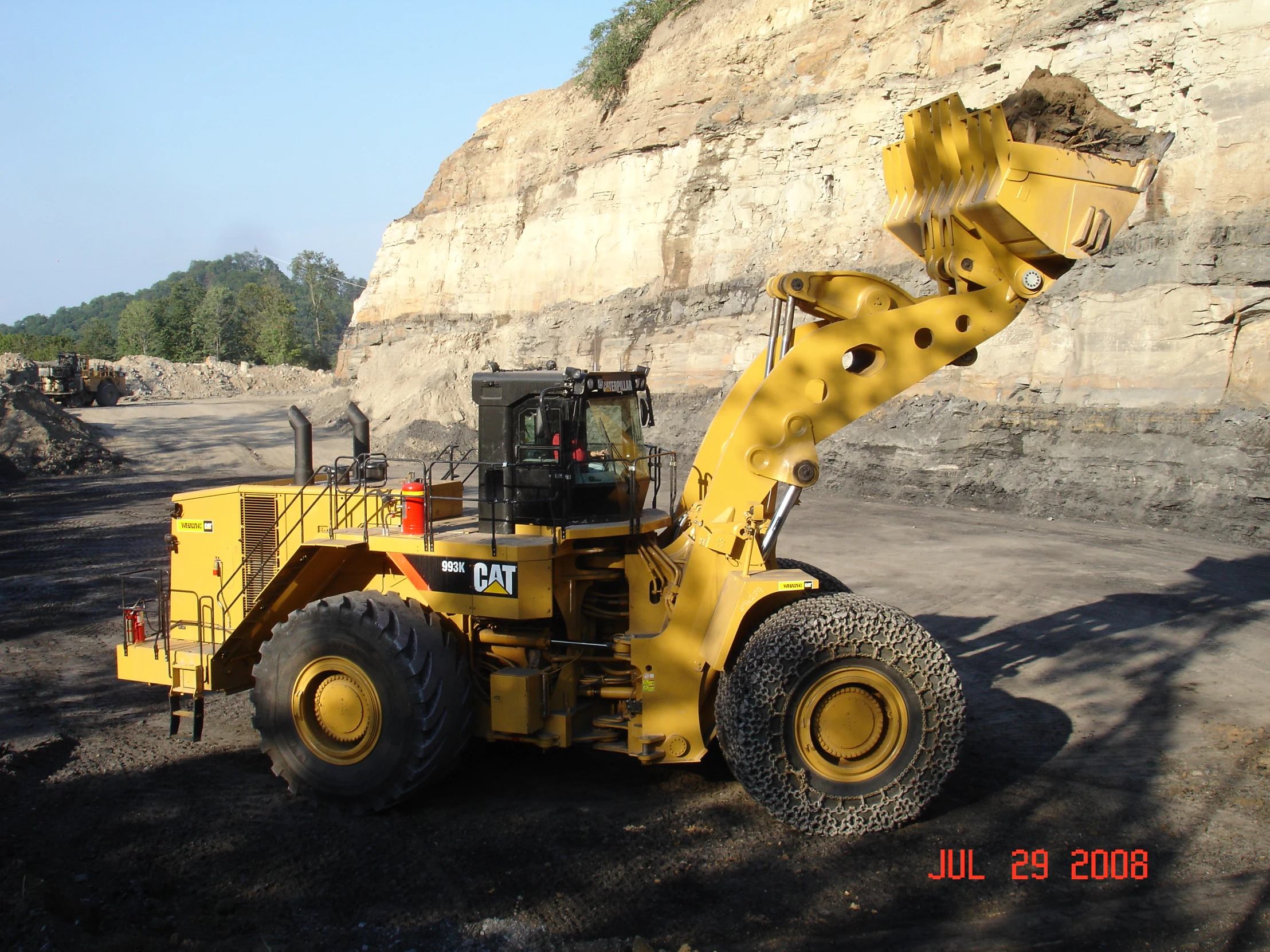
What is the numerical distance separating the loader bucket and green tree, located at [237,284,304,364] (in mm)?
70865

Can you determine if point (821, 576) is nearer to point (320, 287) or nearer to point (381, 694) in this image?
point (381, 694)

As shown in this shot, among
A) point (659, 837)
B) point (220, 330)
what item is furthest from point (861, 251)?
point (220, 330)

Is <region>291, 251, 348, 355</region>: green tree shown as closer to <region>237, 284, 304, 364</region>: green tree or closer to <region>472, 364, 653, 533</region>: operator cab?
<region>237, 284, 304, 364</region>: green tree

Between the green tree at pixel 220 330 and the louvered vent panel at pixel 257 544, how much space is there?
239 ft

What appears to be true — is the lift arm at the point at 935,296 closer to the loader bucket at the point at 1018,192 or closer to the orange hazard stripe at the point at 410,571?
the loader bucket at the point at 1018,192

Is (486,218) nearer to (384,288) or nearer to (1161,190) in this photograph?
(384,288)

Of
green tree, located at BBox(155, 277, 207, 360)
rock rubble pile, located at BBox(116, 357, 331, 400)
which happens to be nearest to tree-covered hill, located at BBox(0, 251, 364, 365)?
green tree, located at BBox(155, 277, 207, 360)

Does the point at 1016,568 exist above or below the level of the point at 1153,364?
below

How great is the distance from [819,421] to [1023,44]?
18047 mm

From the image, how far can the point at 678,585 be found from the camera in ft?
20.2

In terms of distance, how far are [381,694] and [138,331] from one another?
280 ft

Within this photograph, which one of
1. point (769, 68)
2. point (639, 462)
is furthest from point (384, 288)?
point (639, 462)

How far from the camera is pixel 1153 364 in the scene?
55.1ft

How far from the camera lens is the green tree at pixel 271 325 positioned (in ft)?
237
